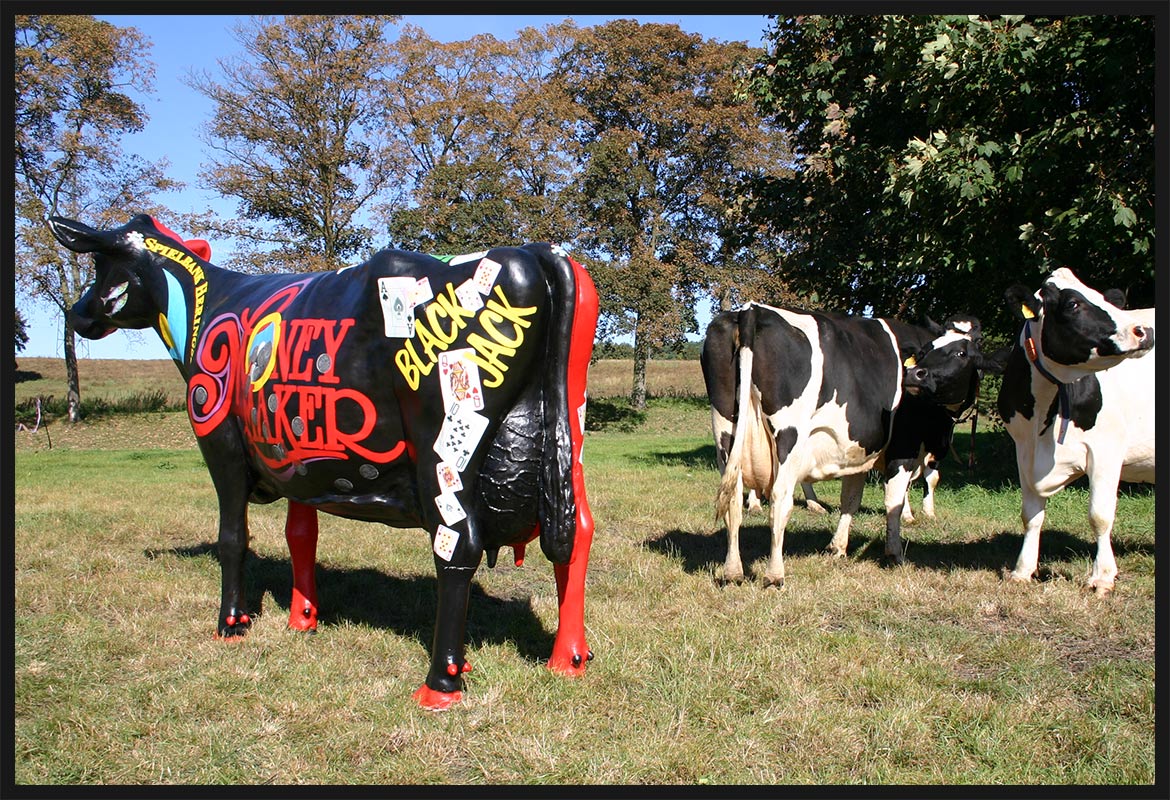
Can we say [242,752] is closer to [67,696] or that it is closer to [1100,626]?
[67,696]

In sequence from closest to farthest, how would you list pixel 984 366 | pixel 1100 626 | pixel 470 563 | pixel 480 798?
1. pixel 480 798
2. pixel 470 563
3. pixel 1100 626
4. pixel 984 366

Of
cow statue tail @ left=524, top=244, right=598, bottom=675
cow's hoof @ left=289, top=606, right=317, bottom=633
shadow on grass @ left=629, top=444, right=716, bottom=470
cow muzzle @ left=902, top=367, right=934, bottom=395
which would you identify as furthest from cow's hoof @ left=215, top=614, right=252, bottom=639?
shadow on grass @ left=629, top=444, right=716, bottom=470

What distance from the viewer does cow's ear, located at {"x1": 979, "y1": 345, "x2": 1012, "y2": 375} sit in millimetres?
6844

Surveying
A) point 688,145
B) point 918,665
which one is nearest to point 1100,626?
point 918,665

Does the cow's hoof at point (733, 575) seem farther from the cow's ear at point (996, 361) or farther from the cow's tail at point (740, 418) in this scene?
the cow's ear at point (996, 361)

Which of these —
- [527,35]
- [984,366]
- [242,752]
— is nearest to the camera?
[242,752]

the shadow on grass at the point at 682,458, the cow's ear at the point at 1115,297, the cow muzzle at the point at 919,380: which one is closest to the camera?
the cow's ear at the point at 1115,297

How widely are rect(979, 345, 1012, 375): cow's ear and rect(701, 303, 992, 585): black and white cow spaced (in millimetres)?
177

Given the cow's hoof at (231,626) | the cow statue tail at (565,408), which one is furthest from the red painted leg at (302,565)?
the cow statue tail at (565,408)

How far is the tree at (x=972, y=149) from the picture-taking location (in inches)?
360

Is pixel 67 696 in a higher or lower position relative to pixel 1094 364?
lower

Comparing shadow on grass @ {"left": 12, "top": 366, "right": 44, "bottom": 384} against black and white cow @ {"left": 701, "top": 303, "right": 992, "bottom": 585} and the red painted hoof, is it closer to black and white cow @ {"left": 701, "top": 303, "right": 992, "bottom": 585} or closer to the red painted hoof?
black and white cow @ {"left": 701, "top": 303, "right": 992, "bottom": 585}

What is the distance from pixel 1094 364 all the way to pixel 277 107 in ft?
74.2

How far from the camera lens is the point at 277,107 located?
23453mm
